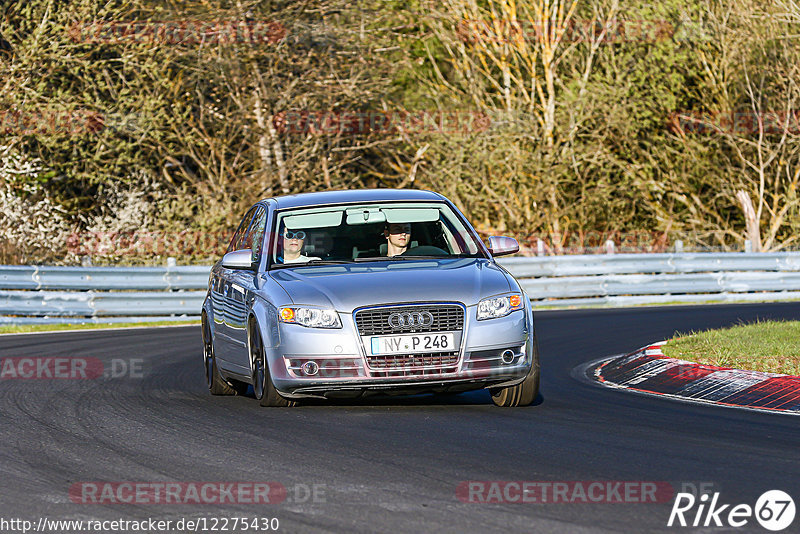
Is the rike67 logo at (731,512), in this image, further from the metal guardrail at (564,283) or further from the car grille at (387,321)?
the metal guardrail at (564,283)

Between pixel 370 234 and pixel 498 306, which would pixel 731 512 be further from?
pixel 370 234

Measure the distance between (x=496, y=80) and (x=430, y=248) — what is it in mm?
24790

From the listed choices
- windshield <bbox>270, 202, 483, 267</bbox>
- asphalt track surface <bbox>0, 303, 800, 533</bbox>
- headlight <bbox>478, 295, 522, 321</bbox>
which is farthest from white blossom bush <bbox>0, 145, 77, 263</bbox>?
headlight <bbox>478, 295, 522, 321</bbox>

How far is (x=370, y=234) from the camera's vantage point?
36.5 ft

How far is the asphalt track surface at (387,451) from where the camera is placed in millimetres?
6391

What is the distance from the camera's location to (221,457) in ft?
26.5

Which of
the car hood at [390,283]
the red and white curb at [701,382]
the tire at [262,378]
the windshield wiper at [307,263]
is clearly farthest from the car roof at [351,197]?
the red and white curb at [701,382]

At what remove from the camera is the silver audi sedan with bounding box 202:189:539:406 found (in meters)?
9.66

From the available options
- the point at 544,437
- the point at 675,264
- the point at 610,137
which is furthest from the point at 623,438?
the point at 610,137

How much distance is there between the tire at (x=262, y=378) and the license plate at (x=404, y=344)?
3.08 ft

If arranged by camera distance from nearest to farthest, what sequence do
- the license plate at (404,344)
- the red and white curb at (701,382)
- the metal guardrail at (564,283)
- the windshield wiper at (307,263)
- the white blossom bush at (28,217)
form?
the license plate at (404,344) → the red and white curb at (701,382) → the windshield wiper at (307,263) → the metal guardrail at (564,283) → the white blossom bush at (28,217)

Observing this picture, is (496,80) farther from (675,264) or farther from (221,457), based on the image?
(221,457)

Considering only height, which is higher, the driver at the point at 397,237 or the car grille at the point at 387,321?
the driver at the point at 397,237

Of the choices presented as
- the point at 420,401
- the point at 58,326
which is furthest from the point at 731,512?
the point at 58,326
